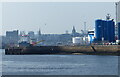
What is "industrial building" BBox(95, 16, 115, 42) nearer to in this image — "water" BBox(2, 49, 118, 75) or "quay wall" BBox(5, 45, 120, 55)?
"quay wall" BBox(5, 45, 120, 55)

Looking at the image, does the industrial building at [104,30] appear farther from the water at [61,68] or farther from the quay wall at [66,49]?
the water at [61,68]

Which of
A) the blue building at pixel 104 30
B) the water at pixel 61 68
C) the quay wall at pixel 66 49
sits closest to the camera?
the water at pixel 61 68

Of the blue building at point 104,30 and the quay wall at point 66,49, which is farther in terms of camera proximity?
the blue building at point 104,30

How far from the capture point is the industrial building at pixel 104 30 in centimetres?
11650

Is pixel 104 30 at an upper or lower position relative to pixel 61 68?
upper

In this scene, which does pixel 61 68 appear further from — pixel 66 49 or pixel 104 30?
pixel 104 30

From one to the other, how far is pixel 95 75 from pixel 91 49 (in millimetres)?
52940

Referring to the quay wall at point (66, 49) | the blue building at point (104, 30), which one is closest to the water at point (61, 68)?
the quay wall at point (66, 49)

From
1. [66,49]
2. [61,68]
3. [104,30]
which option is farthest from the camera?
[104,30]

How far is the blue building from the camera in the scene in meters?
116

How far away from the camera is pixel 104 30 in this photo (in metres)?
117

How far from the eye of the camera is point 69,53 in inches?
3708

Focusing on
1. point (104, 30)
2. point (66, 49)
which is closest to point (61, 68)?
point (66, 49)

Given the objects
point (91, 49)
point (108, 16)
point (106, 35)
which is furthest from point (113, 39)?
point (91, 49)
